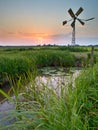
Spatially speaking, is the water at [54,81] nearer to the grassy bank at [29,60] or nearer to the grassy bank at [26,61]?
the grassy bank at [26,61]

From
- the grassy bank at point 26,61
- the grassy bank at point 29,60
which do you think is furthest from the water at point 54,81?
the grassy bank at point 29,60

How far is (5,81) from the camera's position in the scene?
33.9ft

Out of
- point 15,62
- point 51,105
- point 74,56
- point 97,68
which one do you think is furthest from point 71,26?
point 51,105

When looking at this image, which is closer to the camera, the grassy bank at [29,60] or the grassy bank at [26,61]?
the grassy bank at [26,61]

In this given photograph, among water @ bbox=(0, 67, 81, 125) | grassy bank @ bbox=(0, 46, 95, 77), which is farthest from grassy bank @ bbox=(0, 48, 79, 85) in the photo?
water @ bbox=(0, 67, 81, 125)

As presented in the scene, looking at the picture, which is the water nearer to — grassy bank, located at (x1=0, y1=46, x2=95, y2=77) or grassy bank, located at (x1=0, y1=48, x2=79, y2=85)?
grassy bank, located at (x1=0, y1=48, x2=79, y2=85)

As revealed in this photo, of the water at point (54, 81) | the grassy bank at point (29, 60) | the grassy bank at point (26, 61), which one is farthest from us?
the grassy bank at point (29, 60)

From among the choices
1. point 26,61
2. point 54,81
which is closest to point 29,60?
point 54,81

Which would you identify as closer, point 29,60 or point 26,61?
point 29,60

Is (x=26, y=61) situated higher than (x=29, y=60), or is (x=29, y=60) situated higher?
(x=29, y=60)

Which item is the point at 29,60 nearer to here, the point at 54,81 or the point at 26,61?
the point at 54,81

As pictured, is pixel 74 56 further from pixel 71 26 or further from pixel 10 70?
pixel 71 26

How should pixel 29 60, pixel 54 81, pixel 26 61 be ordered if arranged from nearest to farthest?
pixel 54 81
pixel 29 60
pixel 26 61

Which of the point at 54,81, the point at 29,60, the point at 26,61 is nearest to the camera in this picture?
the point at 54,81
